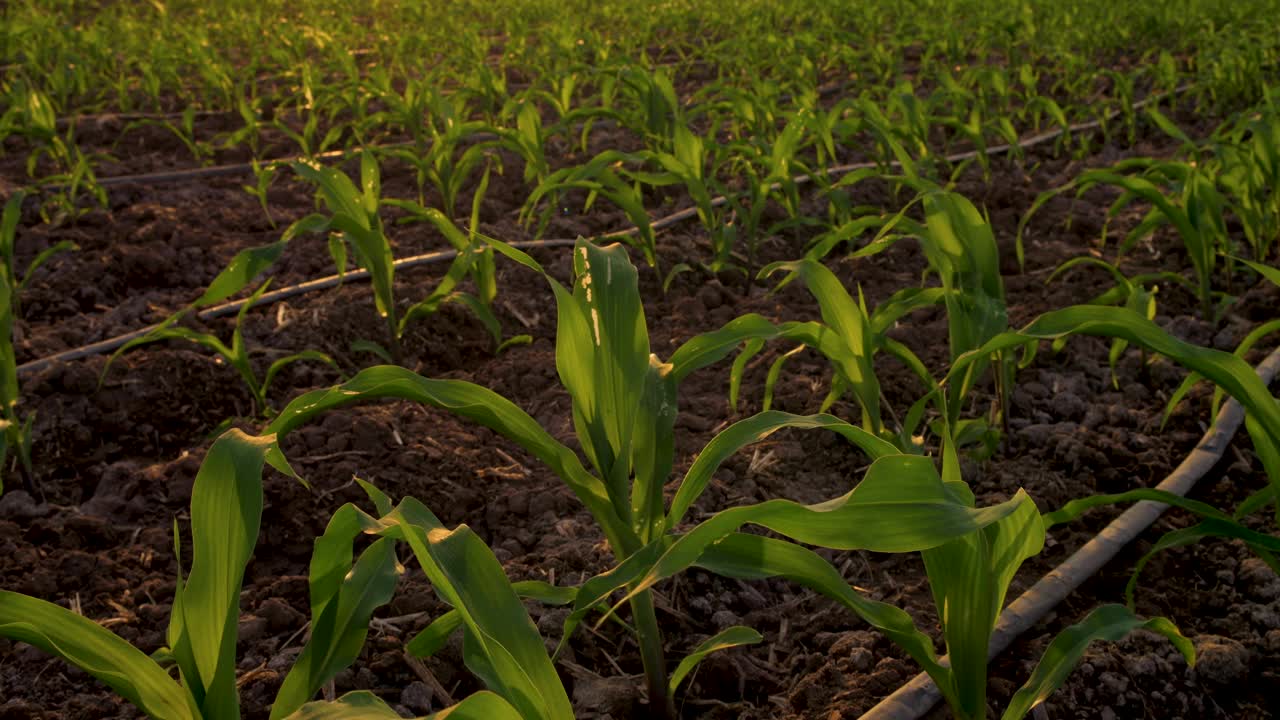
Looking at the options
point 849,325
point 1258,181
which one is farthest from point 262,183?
point 1258,181

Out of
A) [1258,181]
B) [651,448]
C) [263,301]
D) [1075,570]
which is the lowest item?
[1075,570]

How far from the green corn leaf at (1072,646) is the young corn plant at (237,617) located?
21.8 inches

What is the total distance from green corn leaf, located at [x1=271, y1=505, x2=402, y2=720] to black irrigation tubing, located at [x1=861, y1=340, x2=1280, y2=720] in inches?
25.8

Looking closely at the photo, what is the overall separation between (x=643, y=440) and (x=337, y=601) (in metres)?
0.42

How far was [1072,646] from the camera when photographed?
1117 mm

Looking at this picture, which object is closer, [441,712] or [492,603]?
[441,712]

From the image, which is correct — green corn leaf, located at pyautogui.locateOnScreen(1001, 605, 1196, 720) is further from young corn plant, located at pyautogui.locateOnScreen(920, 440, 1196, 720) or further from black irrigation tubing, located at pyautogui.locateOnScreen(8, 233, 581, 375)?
black irrigation tubing, located at pyautogui.locateOnScreen(8, 233, 581, 375)

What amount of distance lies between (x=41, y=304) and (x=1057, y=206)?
3324mm

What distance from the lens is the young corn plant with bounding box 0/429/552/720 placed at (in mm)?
875

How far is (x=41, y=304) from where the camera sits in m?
2.84

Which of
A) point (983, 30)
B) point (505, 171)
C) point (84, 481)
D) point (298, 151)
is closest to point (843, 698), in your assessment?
Answer: point (84, 481)

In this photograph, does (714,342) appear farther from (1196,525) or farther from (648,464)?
(1196,525)

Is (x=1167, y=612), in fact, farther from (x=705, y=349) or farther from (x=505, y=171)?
(x=505, y=171)

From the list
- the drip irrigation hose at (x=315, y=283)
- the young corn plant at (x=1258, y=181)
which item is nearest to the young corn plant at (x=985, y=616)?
the drip irrigation hose at (x=315, y=283)
